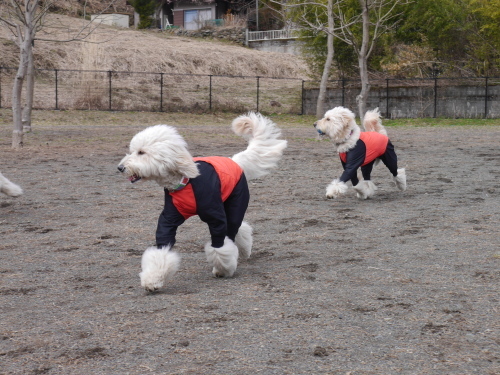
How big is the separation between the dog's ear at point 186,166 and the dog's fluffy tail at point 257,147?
3.06 feet

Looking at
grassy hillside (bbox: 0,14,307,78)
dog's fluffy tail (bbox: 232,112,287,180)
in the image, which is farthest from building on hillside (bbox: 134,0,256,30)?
dog's fluffy tail (bbox: 232,112,287,180)

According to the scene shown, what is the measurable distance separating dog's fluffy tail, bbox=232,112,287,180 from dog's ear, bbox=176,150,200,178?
93 cm

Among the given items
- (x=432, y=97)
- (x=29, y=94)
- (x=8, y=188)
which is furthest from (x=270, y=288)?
(x=432, y=97)

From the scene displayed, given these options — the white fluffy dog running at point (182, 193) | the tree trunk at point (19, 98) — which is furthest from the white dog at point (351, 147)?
the tree trunk at point (19, 98)

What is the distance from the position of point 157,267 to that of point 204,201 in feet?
1.94

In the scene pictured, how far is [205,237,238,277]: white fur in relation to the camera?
5027mm

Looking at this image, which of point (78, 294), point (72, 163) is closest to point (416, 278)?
point (78, 294)

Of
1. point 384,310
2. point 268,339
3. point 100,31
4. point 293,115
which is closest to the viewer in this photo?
point 268,339

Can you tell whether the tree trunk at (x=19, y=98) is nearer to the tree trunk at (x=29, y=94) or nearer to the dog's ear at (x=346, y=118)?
the tree trunk at (x=29, y=94)

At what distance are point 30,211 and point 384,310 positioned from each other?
5.39 m

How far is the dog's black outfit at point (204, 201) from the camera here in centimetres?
489

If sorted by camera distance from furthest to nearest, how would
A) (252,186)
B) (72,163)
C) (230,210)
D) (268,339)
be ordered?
1. (72,163)
2. (252,186)
3. (230,210)
4. (268,339)

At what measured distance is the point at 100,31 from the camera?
1763 inches

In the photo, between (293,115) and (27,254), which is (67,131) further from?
(27,254)
